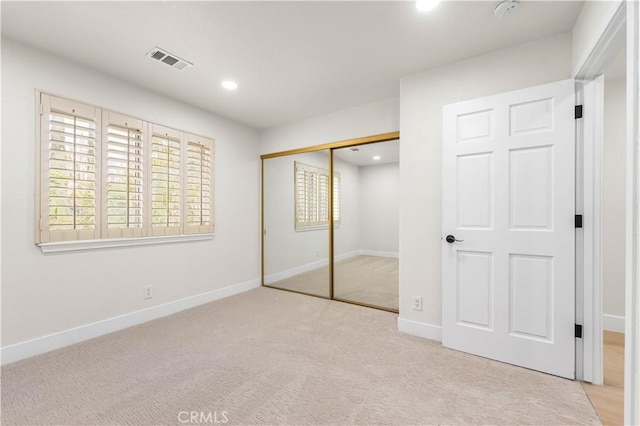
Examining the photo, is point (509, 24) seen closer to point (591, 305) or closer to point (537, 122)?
point (537, 122)

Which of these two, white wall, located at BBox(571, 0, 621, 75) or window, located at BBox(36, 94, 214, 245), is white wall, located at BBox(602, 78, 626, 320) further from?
window, located at BBox(36, 94, 214, 245)

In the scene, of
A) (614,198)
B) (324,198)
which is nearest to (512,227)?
(614,198)

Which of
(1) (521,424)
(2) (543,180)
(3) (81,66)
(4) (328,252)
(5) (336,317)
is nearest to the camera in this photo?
(1) (521,424)

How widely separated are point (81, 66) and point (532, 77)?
153 inches

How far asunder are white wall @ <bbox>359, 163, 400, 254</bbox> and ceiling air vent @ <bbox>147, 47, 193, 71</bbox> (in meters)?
2.37

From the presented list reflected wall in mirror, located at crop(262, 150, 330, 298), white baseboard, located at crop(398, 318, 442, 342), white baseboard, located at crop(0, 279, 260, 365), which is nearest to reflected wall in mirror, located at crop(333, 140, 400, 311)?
reflected wall in mirror, located at crop(262, 150, 330, 298)

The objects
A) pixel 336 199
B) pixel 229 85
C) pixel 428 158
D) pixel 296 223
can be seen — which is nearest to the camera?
pixel 428 158

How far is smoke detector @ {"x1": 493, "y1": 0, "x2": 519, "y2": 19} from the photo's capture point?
5.82 feet

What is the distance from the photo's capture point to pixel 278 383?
1.91 meters

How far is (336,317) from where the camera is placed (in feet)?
10.2

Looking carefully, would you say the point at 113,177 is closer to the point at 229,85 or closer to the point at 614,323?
the point at 229,85

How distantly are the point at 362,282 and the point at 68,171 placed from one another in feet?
11.2

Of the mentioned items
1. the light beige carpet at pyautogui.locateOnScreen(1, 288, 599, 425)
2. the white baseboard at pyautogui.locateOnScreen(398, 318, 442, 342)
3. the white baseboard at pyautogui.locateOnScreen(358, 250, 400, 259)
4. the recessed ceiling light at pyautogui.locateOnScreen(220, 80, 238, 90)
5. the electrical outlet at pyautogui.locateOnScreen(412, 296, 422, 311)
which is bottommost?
the light beige carpet at pyautogui.locateOnScreen(1, 288, 599, 425)

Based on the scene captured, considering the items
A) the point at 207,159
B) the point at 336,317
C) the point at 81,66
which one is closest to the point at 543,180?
the point at 336,317
